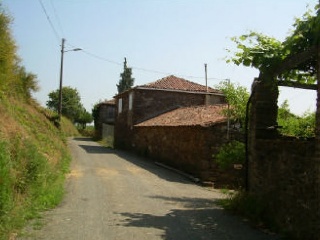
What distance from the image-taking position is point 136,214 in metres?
10.1

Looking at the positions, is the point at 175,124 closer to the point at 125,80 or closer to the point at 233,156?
the point at 233,156

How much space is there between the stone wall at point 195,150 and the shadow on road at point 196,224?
4.97 m

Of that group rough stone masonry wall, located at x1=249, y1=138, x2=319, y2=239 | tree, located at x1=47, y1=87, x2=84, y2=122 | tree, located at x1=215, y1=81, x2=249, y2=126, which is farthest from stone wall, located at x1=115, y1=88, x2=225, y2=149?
tree, located at x1=47, y1=87, x2=84, y2=122

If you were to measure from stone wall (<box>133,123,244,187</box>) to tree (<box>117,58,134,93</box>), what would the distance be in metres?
38.8

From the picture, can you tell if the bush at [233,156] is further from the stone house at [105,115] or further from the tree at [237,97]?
the stone house at [105,115]

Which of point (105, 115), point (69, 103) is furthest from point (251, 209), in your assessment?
point (69, 103)

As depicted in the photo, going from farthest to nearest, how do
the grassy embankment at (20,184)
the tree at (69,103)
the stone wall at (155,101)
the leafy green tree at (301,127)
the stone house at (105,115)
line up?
the tree at (69,103) < the stone house at (105,115) < the stone wall at (155,101) < the leafy green tree at (301,127) < the grassy embankment at (20,184)

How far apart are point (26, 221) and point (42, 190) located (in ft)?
8.68

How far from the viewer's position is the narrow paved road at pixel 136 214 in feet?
26.4

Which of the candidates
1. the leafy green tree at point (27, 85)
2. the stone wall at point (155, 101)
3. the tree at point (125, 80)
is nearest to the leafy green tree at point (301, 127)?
the leafy green tree at point (27, 85)

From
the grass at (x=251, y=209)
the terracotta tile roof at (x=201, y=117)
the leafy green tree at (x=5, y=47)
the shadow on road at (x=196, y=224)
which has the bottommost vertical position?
the shadow on road at (x=196, y=224)

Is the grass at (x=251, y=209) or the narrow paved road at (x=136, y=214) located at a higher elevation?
the grass at (x=251, y=209)

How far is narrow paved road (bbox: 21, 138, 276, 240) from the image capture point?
8.04 meters

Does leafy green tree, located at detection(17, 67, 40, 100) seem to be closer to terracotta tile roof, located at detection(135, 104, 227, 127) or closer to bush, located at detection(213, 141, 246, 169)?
terracotta tile roof, located at detection(135, 104, 227, 127)
